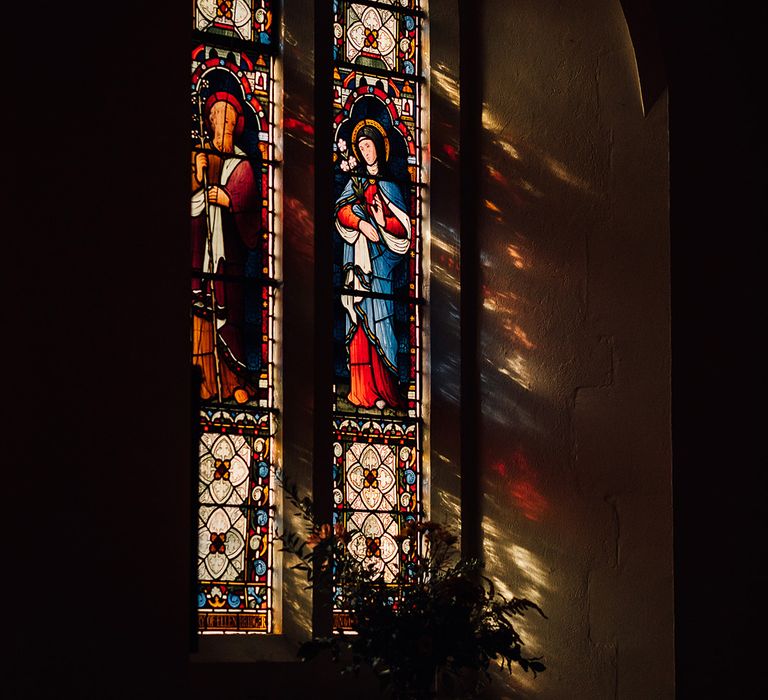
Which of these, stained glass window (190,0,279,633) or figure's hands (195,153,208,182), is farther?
figure's hands (195,153,208,182)

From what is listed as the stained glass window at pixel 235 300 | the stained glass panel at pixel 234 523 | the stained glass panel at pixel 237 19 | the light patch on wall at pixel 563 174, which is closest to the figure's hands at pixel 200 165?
the stained glass window at pixel 235 300

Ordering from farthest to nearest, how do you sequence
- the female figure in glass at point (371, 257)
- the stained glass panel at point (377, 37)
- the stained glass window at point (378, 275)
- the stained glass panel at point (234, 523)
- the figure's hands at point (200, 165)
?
the stained glass panel at point (377, 37), the female figure in glass at point (371, 257), the stained glass window at point (378, 275), the figure's hands at point (200, 165), the stained glass panel at point (234, 523)

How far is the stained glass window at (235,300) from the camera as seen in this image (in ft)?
19.4

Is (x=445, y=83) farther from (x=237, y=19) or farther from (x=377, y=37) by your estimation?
(x=237, y=19)

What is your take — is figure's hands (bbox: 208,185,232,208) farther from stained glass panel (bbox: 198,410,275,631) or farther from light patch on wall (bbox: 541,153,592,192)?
light patch on wall (bbox: 541,153,592,192)

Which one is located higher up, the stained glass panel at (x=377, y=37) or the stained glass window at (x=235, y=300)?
the stained glass panel at (x=377, y=37)

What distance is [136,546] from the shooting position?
4.72 metres

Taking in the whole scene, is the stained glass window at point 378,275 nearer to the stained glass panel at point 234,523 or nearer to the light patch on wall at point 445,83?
the light patch on wall at point 445,83

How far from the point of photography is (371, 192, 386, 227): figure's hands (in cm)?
655

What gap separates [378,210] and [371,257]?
22 centimetres

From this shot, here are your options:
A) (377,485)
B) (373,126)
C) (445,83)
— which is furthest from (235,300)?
(445,83)

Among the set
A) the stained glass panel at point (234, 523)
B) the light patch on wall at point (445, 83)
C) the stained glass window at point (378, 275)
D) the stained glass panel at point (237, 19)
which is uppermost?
the stained glass panel at point (237, 19)

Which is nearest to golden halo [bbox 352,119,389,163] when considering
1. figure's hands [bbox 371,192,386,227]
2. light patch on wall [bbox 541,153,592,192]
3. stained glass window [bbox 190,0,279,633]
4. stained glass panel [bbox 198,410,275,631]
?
figure's hands [bbox 371,192,386,227]

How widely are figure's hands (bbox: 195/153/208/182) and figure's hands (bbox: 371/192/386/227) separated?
0.79m
